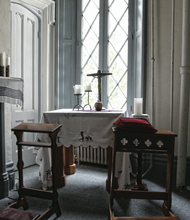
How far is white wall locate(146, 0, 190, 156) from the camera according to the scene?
8.08ft

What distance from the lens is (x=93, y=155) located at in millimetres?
2994

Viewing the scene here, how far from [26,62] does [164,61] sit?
196 centimetres

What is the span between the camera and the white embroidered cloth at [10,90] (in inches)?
66.1

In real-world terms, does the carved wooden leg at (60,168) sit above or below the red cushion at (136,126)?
below

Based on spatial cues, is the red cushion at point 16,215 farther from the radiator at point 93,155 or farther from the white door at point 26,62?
the radiator at point 93,155

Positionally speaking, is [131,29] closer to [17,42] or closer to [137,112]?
[137,112]

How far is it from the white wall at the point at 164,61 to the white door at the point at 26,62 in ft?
5.62

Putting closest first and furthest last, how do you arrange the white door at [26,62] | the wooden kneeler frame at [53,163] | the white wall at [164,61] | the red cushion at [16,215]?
the red cushion at [16,215] → the wooden kneeler frame at [53,163] → the white wall at [164,61] → the white door at [26,62]

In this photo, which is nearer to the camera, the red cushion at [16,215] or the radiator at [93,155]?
the red cushion at [16,215]

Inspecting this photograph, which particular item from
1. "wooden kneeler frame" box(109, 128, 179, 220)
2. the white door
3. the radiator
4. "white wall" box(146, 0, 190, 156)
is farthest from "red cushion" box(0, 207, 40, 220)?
"white wall" box(146, 0, 190, 156)

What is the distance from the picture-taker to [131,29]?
9.39 ft

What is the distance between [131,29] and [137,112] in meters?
1.37

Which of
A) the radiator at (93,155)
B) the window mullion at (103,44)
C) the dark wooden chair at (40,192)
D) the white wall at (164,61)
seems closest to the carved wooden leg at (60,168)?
the dark wooden chair at (40,192)

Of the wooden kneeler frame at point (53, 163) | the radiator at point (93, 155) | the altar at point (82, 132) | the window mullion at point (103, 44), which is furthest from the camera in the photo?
the window mullion at point (103, 44)
